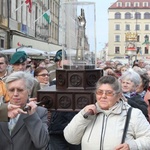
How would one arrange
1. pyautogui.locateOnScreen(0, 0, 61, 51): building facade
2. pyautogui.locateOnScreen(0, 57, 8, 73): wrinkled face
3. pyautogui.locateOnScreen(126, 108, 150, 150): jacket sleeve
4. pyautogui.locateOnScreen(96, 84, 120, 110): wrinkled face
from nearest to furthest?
1. pyautogui.locateOnScreen(126, 108, 150, 150): jacket sleeve
2. pyautogui.locateOnScreen(96, 84, 120, 110): wrinkled face
3. pyautogui.locateOnScreen(0, 57, 8, 73): wrinkled face
4. pyautogui.locateOnScreen(0, 0, 61, 51): building facade

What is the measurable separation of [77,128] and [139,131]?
1.85 ft

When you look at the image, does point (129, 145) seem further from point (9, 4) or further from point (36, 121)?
point (9, 4)

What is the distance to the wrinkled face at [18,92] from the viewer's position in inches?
138

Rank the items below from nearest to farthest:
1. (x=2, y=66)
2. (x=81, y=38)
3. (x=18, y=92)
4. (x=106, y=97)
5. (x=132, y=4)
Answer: (x=106, y=97) → (x=18, y=92) → (x=81, y=38) → (x=2, y=66) → (x=132, y=4)

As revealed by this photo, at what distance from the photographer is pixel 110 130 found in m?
3.30

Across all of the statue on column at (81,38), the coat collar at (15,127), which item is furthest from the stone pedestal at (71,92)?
the coat collar at (15,127)

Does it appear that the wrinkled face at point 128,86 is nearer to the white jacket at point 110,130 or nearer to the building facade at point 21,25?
the white jacket at point 110,130

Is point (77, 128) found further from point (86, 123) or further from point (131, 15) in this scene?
point (131, 15)

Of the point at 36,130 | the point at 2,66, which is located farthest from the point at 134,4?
the point at 36,130

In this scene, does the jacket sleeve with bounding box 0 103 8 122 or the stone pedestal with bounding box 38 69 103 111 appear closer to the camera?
the jacket sleeve with bounding box 0 103 8 122

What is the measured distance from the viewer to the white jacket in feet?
10.8

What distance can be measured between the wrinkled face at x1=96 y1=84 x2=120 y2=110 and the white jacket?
0.14 ft

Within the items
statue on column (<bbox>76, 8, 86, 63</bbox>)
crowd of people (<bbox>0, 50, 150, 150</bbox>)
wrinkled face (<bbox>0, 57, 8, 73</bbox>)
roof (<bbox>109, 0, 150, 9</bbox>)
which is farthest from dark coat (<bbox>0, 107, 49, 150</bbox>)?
roof (<bbox>109, 0, 150, 9</bbox>)

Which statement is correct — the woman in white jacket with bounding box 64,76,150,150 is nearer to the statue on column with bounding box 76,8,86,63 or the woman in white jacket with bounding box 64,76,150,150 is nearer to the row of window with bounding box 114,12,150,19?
the statue on column with bounding box 76,8,86,63
